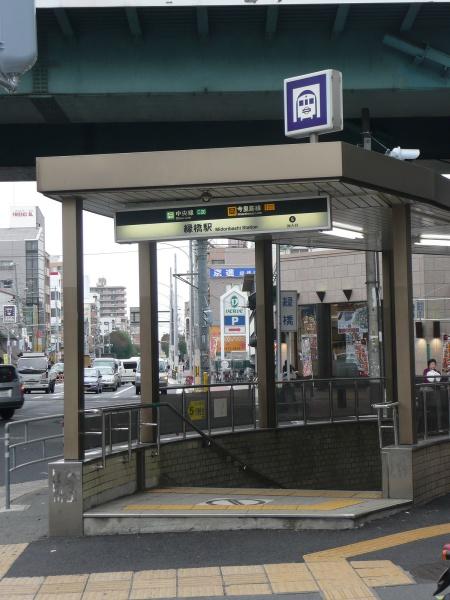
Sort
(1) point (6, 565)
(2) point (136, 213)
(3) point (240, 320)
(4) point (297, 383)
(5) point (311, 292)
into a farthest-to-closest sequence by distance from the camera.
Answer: (5) point (311, 292)
(3) point (240, 320)
(4) point (297, 383)
(2) point (136, 213)
(1) point (6, 565)

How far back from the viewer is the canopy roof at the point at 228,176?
9.26 meters

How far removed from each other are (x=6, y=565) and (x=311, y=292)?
99.6 feet

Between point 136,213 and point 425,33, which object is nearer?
point 136,213

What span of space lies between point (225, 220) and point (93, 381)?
4448 centimetres

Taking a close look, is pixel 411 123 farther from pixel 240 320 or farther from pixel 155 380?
pixel 240 320

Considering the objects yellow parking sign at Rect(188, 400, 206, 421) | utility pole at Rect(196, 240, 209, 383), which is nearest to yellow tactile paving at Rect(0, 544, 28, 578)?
yellow parking sign at Rect(188, 400, 206, 421)

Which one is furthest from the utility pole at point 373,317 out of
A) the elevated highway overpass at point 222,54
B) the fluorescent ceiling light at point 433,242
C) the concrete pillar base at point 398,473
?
the concrete pillar base at point 398,473

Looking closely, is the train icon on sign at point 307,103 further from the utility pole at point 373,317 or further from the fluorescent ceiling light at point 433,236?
the utility pole at point 373,317

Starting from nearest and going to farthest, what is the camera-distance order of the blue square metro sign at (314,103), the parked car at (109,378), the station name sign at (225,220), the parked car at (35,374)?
1. the station name sign at (225,220)
2. the blue square metro sign at (314,103)
3. the parked car at (35,374)
4. the parked car at (109,378)

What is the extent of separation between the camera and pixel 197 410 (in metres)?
14.0

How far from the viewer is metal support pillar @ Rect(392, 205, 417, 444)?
35.2ft

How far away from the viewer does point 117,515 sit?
954 centimetres

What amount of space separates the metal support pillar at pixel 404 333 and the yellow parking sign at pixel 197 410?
13.3 ft

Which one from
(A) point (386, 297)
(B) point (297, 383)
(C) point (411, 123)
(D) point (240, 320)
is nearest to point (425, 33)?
(C) point (411, 123)
